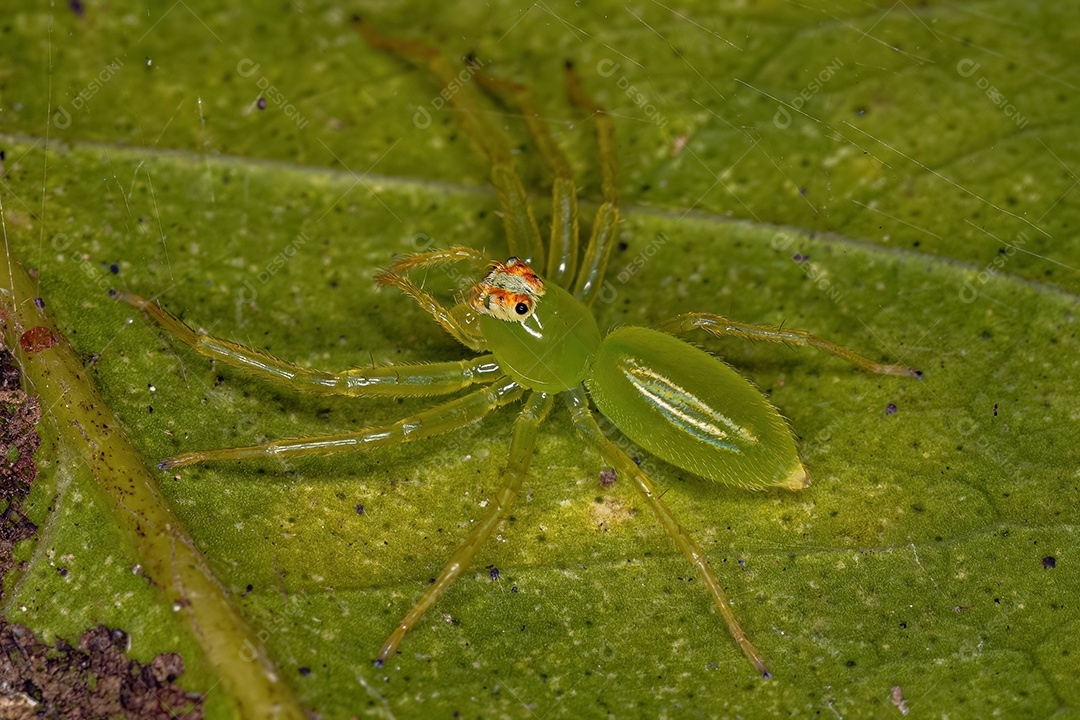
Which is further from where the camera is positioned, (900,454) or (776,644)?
(900,454)

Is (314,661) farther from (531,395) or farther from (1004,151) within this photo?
(1004,151)

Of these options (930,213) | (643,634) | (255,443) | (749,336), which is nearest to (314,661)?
(255,443)

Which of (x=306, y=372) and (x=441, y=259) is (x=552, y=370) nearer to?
(x=441, y=259)

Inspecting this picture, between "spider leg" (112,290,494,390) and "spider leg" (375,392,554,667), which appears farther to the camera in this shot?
"spider leg" (112,290,494,390)

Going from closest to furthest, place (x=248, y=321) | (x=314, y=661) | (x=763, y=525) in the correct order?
1. (x=314, y=661)
2. (x=763, y=525)
3. (x=248, y=321)

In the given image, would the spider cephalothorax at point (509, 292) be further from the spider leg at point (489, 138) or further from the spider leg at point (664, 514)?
the spider leg at point (664, 514)

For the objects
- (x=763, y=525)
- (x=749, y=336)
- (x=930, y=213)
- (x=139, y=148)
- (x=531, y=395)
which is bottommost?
(x=763, y=525)

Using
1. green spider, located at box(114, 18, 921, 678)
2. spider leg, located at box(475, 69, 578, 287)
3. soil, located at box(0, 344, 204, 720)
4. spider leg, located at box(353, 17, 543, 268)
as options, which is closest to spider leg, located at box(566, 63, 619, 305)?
green spider, located at box(114, 18, 921, 678)

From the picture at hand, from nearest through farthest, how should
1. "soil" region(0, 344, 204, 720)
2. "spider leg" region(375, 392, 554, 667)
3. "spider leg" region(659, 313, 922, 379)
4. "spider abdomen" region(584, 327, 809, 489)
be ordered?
"soil" region(0, 344, 204, 720) → "spider leg" region(375, 392, 554, 667) → "spider abdomen" region(584, 327, 809, 489) → "spider leg" region(659, 313, 922, 379)

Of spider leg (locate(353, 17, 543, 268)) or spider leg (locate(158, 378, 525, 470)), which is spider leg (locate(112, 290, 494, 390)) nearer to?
spider leg (locate(158, 378, 525, 470))
